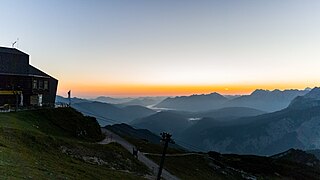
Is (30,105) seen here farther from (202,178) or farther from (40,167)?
(40,167)

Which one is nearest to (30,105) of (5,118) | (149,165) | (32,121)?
(32,121)

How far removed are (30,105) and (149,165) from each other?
38.9 metres

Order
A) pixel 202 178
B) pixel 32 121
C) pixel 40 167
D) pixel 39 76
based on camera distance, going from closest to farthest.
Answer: pixel 40 167 → pixel 32 121 → pixel 202 178 → pixel 39 76

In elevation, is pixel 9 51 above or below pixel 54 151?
above

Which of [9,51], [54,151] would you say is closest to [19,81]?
[9,51]

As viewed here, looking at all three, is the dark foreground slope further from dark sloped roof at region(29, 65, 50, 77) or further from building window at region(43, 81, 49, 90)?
dark sloped roof at region(29, 65, 50, 77)

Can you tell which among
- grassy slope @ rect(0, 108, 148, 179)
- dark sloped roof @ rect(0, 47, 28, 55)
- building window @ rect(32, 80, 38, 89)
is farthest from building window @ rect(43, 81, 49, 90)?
grassy slope @ rect(0, 108, 148, 179)

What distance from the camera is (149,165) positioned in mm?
68438

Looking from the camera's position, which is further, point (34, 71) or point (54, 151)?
point (34, 71)

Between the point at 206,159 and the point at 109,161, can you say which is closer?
the point at 109,161

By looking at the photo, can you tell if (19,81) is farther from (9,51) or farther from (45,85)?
(45,85)

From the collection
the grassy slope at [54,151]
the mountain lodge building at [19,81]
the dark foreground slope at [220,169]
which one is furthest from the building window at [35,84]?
the dark foreground slope at [220,169]

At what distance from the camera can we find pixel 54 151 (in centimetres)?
4944

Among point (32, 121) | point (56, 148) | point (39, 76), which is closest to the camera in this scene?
point (56, 148)
